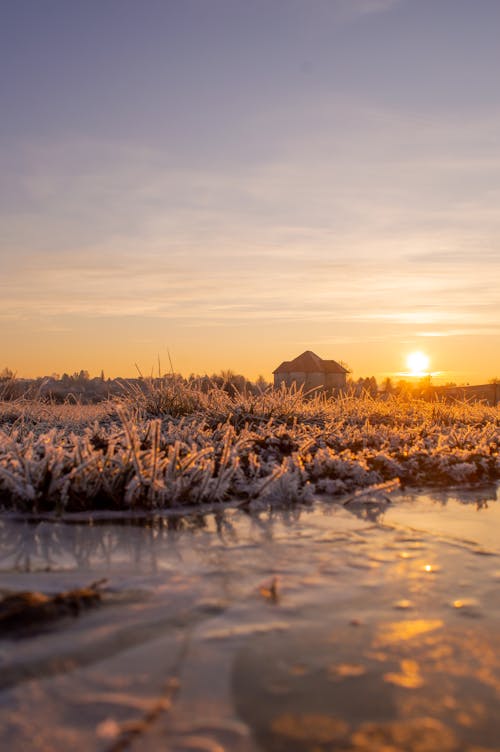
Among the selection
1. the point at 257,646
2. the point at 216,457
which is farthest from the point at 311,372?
the point at 257,646

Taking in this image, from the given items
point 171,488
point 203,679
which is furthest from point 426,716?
point 171,488

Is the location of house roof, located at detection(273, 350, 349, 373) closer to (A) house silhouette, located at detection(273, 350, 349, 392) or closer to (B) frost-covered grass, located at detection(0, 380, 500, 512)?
(A) house silhouette, located at detection(273, 350, 349, 392)

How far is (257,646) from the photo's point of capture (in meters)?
2.01

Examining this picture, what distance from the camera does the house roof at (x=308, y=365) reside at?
175 ft

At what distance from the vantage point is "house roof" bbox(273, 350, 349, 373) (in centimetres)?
Answer: 5322

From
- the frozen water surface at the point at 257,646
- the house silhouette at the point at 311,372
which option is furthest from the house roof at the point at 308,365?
the frozen water surface at the point at 257,646

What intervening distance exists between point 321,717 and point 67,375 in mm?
41897

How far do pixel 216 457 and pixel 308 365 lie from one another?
47.5m

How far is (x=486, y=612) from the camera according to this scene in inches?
92.9

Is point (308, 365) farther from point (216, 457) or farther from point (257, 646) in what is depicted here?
point (257, 646)

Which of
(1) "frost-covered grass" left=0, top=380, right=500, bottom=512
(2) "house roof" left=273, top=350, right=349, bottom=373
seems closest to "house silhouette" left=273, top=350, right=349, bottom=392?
(2) "house roof" left=273, top=350, right=349, bottom=373

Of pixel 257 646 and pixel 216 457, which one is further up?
pixel 216 457

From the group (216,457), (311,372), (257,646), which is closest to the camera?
(257,646)

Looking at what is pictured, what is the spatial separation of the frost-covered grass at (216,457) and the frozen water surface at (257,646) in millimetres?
761
